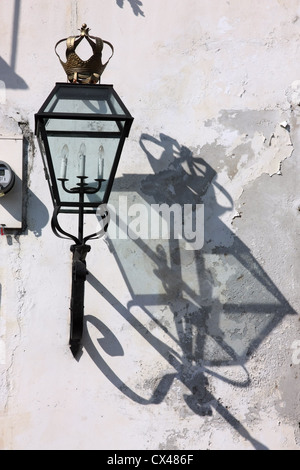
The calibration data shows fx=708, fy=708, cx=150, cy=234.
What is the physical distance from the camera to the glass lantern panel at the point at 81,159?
301 centimetres

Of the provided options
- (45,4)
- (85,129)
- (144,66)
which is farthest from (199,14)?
(85,129)

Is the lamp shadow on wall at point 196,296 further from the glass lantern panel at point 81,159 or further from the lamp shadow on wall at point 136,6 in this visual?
the lamp shadow on wall at point 136,6

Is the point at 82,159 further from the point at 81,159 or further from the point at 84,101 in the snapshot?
the point at 84,101

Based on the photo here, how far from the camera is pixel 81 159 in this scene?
3020 millimetres

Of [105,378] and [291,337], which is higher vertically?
[291,337]

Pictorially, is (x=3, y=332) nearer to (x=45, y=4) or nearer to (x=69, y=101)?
(x=69, y=101)

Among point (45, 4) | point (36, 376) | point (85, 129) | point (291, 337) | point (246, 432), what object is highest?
point (45, 4)

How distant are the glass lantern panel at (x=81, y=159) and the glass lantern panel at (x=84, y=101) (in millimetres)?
116

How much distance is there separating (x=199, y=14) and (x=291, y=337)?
5.52 feet

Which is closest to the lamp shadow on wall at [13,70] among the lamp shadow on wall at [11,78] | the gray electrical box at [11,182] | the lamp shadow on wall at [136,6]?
the lamp shadow on wall at [11,78]

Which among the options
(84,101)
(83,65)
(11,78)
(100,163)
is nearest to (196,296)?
(100,163)

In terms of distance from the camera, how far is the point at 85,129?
9.84 ft

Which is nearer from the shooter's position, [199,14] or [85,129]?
[85,129]

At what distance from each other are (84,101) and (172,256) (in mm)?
887
